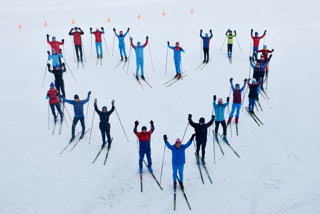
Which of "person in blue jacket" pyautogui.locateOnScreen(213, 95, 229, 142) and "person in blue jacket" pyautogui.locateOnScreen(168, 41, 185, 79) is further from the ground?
"person in blue jacket" pyautogui.locateOnScreen(168, 41, 185, 79)

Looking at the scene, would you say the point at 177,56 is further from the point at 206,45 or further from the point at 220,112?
the point at 220,112

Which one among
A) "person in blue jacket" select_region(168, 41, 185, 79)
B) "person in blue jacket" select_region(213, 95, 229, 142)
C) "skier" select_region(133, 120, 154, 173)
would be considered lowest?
"skier" select_region(133, 120, 154, 173)

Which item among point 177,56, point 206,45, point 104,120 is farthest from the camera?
point 206,45

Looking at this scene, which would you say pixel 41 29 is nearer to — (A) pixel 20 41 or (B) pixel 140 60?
(A) pixel 20 41

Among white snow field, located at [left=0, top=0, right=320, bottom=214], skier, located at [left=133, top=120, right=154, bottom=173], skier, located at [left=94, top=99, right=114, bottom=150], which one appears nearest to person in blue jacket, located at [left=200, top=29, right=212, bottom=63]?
white snow field, located at [left=0, top=0, right=320, bottom=214]

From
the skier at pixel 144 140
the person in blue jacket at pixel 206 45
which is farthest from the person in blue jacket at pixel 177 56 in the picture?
the skier at pixel 144 140

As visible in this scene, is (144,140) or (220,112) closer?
(144,140)

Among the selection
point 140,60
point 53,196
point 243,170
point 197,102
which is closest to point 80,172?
point 53,196

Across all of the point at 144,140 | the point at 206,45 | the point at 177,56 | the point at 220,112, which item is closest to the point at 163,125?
the point at 220,112

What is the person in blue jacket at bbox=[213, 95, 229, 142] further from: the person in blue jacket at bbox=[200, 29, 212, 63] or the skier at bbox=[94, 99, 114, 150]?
the person in blue jacket at bbox=[200, 29, 212, 63]
